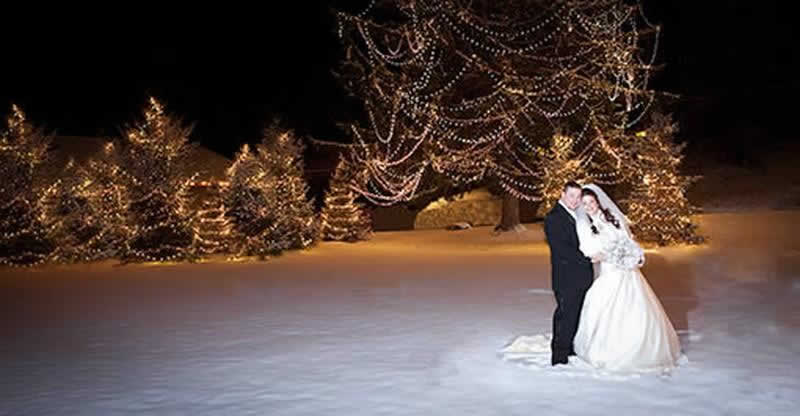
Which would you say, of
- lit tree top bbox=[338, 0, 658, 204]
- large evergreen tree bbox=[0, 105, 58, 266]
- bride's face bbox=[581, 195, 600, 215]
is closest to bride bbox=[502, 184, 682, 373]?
bride's face bbox=[581, 195, 600, 215]

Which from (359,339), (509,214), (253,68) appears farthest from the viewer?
(253,68)

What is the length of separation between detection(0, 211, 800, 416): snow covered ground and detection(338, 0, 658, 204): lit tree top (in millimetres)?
5806

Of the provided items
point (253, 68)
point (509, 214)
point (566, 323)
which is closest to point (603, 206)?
point (566, 323)

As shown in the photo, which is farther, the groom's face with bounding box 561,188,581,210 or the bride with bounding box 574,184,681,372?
the groom's face with bounding box 561,188,581,210

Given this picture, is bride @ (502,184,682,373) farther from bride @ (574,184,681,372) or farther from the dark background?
the dark background

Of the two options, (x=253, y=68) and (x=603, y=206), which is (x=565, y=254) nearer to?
(x=603, y=206)

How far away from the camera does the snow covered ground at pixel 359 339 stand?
7.86 metres

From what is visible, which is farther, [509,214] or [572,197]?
[509,214]

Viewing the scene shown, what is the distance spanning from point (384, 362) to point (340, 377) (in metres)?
0.76

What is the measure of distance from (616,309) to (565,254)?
73 centimetres

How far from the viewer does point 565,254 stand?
8992mm

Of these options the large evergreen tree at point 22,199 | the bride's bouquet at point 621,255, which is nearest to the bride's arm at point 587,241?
the bride's bouquet at point 621,255

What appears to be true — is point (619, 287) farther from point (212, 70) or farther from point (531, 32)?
point (212, 70)

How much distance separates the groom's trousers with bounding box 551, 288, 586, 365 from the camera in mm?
9016
